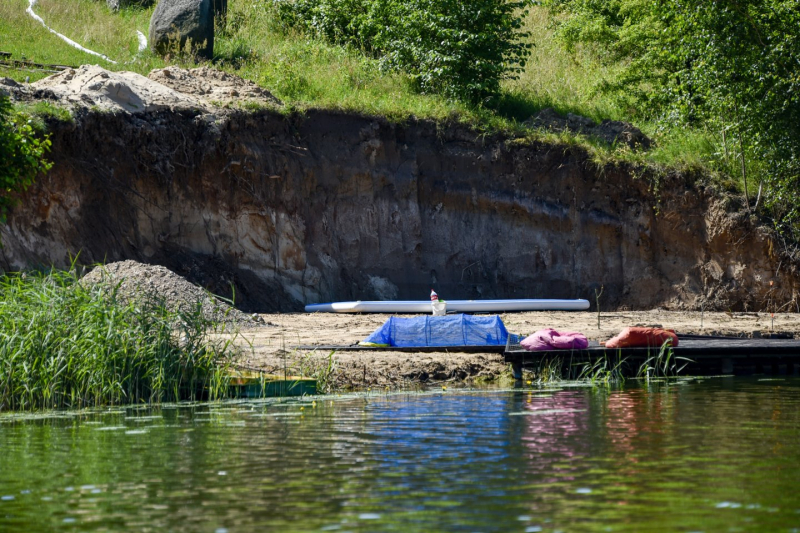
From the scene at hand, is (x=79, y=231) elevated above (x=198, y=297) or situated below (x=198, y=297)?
above

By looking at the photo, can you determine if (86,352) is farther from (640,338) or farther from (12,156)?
(640,338)

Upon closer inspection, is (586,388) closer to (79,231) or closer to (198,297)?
(198,297)

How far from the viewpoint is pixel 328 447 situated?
8.17m

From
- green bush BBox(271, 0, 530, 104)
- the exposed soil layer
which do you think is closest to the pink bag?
the exposed soil layer

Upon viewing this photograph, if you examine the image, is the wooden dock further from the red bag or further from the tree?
the tree

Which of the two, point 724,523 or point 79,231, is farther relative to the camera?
point 79,231

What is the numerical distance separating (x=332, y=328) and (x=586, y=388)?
663cm

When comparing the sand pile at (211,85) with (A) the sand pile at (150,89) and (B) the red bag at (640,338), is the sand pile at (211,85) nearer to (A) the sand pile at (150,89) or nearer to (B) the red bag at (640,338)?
(A) the sand pile at (150,89)

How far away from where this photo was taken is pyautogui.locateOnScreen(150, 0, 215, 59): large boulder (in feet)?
90.4

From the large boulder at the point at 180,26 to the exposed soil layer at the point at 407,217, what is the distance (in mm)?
3629

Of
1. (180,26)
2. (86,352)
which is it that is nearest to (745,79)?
(180,26)

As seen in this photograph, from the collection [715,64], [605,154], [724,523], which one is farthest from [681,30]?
[724,523]

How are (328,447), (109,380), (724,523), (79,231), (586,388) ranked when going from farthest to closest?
1. (79,231)
2. (586,388)
3. (109,380)
4. (328,447)
5. (724,523)

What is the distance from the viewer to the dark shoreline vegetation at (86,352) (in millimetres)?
10922
